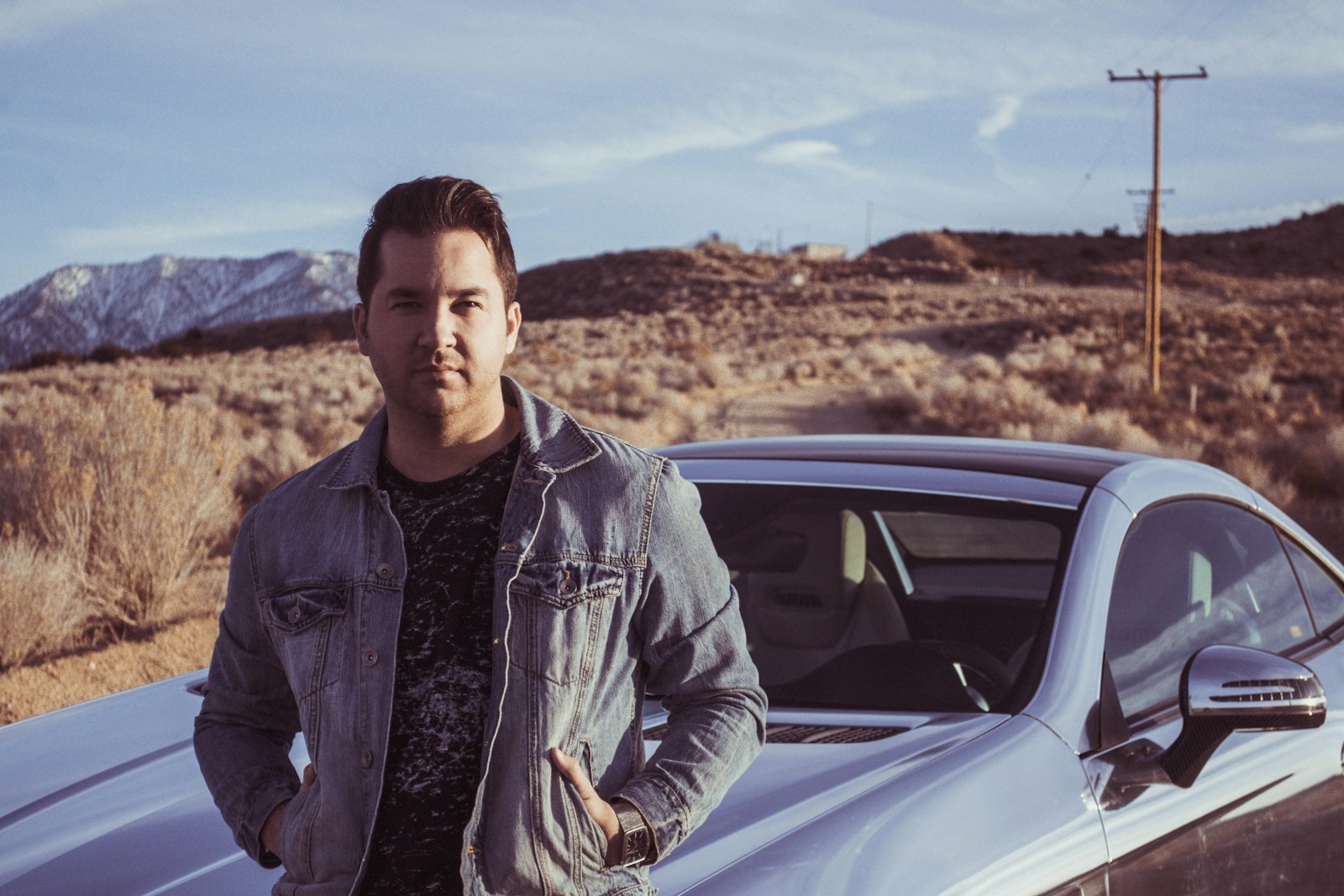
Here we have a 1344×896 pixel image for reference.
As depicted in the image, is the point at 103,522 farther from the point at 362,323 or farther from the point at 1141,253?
the point at 1141,253

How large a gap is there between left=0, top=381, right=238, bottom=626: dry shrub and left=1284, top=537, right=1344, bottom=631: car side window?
22.0ft

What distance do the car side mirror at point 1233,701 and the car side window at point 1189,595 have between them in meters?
0.19

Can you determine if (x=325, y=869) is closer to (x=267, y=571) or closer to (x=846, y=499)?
(x=267, y=571)

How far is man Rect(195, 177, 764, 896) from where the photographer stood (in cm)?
162

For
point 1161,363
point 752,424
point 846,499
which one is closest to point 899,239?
point 1161,363

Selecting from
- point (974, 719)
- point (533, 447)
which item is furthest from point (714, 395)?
point (533, 447)

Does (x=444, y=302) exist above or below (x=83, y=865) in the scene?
above

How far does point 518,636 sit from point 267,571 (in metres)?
0.42

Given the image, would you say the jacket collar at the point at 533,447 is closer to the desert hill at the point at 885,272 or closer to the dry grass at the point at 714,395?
the dry grass at the point at 714,395

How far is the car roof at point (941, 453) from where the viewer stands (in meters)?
3.05

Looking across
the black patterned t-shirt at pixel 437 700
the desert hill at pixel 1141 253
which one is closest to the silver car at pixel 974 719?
the black patterned t-shirt at pixel 437 700

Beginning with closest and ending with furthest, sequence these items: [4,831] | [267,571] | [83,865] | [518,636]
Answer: [518,636], [267,571], [83,865], [4,831]

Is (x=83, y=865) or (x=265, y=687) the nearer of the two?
(x=265, y=687)

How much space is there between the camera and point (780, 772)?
7.41 feet
